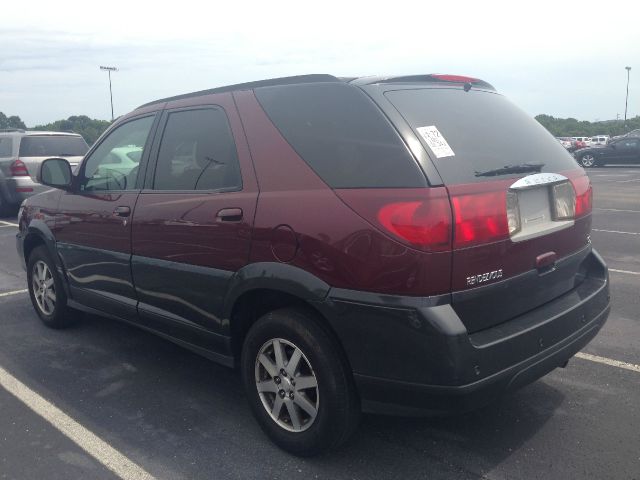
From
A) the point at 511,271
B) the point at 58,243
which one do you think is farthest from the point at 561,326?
the point at 58,243

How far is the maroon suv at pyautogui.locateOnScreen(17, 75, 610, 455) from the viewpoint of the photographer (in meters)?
2.67

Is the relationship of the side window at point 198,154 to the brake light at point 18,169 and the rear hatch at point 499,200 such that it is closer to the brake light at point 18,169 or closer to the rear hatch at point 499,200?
the rear hatch at point 499,200

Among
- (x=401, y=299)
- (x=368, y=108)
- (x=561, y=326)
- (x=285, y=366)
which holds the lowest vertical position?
(x=285, y=366)

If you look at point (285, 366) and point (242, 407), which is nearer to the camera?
point (285, 366)

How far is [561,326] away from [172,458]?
2016mm

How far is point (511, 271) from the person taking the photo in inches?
113

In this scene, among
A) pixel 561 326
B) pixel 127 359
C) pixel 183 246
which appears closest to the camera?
pixel 561 326

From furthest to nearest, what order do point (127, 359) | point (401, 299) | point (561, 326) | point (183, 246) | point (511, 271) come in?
1. point (127, 359)
2. point (183, 246)
3. point (561, 326)
4. point (511, 271)
5. point (401, 299)

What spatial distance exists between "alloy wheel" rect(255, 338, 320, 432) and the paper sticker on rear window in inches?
44.2

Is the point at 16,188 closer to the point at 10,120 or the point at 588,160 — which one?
the point at 588,160

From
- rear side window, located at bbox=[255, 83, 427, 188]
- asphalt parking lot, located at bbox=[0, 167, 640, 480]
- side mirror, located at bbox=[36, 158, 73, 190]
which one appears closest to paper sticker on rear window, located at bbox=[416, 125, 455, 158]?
rear side window, located at bbox=[255, 83, 427, 188]

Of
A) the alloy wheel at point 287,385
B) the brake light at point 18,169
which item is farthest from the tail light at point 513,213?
the brake light at point 18,169

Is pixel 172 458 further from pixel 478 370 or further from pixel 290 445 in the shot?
pixel 478 370

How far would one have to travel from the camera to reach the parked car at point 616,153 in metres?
27.0
